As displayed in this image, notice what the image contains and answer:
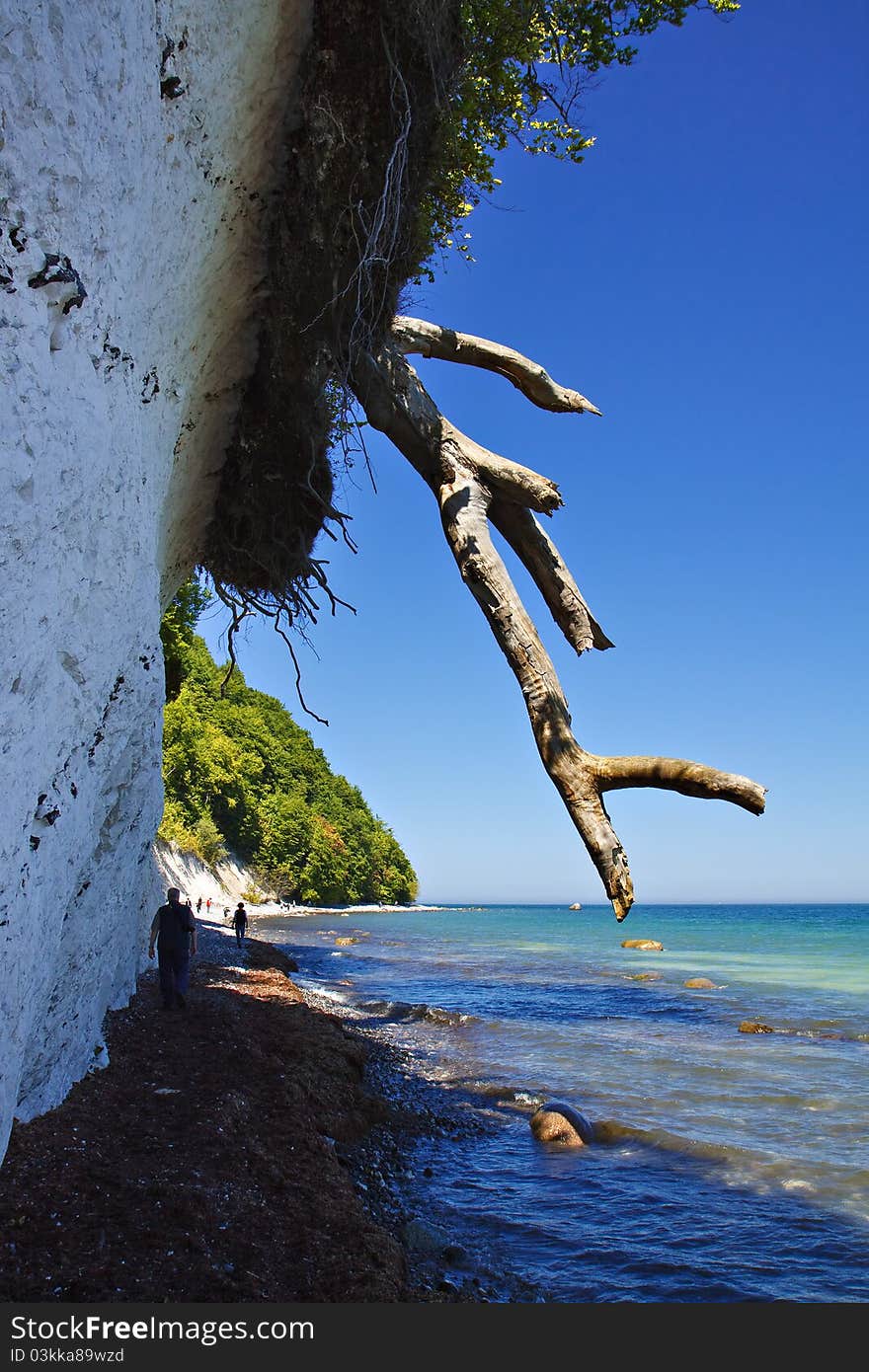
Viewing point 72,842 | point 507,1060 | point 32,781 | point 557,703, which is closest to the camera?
point 32,781

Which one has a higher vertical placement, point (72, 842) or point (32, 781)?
point (32, 781)

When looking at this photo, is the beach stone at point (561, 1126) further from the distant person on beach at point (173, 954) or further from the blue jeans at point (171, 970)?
the blue jeans at point (171, 970)

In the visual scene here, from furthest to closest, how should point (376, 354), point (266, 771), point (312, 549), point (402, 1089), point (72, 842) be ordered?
point (266, 771), point (402, 1089), point (312, 549), point (376, 354), point (72, 842)

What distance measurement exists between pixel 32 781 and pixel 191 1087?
481cm

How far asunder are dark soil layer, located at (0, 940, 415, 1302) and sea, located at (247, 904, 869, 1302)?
172 cm

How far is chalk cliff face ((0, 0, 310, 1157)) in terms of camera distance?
9.07 ft

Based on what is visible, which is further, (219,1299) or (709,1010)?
(709,1010)

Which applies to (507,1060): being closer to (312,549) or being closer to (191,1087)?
(191,1087)

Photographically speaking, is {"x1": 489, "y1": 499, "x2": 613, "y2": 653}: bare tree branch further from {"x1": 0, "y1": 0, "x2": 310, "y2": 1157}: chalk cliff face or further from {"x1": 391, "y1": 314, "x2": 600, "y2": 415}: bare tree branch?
{"x1": 0, "y1": 0, "x2": 310, "y2": 1157}: chalk cliff face

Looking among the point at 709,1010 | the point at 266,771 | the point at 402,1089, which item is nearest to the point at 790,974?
the point at 709,1010

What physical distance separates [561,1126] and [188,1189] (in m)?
6.28

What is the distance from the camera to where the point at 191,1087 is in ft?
21.9

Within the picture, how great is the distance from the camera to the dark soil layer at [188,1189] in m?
3.73

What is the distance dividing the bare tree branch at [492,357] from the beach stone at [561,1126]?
823cm
